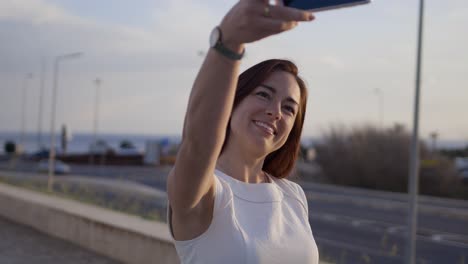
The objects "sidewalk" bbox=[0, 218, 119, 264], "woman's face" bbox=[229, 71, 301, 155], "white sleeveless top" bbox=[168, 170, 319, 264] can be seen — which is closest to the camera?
"white sleeveless top" bbox=[168, 170, 319, 264]

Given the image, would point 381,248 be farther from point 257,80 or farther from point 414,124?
point 257,80

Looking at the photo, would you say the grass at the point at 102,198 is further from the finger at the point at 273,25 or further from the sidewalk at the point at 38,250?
the finger at the point at 273,25

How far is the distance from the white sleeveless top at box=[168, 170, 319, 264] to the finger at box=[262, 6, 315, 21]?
28.8 inches

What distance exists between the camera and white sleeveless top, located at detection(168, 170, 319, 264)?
1.83m

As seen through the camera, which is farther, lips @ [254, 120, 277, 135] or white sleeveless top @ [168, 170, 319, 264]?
lips @ [254, 120, 277, 135]

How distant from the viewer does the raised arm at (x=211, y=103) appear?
1.28 meters

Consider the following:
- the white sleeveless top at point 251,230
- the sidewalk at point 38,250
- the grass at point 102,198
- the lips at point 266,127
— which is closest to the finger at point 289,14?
the white sleeveless top at point 251,230

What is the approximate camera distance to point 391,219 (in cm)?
2089

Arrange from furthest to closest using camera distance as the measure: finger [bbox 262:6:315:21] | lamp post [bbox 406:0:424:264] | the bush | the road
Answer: the bush
the road
lamp post [bbox 406:0:424:264]
finger [bbox 262:6:315:21]

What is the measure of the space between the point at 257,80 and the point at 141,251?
3.55 m

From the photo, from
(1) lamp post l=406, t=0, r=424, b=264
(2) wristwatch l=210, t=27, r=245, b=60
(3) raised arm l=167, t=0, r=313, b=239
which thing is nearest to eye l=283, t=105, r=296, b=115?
(3) raised arm l=167, t=0, r=313, b=239

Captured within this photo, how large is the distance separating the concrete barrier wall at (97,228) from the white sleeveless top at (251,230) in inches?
110

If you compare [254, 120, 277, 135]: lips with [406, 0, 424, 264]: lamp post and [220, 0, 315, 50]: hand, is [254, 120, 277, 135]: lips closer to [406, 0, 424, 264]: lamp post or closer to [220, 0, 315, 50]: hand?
[220, 0, 315, 50]: hand

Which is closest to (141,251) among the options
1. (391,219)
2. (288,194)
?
(288,194)
